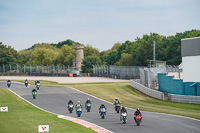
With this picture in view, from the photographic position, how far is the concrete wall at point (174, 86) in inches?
1955

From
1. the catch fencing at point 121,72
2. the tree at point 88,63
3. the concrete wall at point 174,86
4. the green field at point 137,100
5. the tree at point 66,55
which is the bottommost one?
the green field at point 137,100

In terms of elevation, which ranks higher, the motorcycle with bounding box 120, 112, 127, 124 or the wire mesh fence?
the wire mesh fence

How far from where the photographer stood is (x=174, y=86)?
175 ft

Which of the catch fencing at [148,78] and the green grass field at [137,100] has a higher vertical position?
the catch fencing at [148,78]

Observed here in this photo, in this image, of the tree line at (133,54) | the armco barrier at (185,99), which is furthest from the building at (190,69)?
the tree line at (133,54)

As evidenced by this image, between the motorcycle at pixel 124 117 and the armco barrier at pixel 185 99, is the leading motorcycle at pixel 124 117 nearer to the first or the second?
the motorcycle at pixel 124 117

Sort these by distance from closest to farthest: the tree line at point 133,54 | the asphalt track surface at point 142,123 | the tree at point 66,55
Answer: the asphalt track surface at point 142,123
the tree line at point 133,54
the tree at point 66,55

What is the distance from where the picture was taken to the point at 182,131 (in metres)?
24.8

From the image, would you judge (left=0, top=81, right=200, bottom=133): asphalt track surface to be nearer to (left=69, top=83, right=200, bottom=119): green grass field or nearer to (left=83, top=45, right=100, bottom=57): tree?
(left=69, top=83, right=200, bottom=119): green grass field

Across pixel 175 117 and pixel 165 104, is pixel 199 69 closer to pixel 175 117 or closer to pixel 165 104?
pixel 165 104

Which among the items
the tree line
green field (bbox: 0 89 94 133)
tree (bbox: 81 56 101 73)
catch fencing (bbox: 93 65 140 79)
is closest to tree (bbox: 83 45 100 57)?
the tree line

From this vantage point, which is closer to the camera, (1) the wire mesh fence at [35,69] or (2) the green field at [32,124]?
(2) the green field at [32,124]

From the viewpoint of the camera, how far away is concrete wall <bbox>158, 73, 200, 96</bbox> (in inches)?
1955

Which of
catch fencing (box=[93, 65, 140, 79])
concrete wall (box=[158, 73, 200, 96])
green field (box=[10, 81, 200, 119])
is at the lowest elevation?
green field (box=[10, 81, 200, 119])
